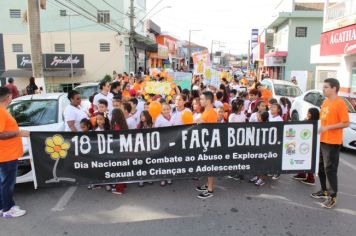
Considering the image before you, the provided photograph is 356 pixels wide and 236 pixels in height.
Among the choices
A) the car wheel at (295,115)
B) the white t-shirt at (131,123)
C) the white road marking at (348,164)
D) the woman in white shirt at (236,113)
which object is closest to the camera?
the white t-shirt at (131,123)

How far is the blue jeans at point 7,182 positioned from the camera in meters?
4.29

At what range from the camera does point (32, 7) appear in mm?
11062

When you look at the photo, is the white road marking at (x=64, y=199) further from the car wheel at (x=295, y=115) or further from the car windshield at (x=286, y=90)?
the car windshield at (x=286, y=90)

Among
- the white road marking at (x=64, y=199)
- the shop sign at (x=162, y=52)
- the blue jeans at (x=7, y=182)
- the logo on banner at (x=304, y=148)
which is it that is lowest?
the white road marking at (x=64, y=199)

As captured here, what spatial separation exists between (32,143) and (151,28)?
35.8 m

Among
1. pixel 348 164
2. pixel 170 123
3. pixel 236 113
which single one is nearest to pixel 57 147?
pixel 170 123

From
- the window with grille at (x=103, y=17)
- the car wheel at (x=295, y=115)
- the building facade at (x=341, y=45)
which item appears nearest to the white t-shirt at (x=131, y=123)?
the car wheel at (x=295, y=115)

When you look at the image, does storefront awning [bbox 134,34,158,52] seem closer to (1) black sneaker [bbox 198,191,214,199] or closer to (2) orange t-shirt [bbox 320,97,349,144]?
(1) black sneaker [bbox 198,191,214,199]

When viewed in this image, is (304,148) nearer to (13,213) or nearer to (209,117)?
(209,117)

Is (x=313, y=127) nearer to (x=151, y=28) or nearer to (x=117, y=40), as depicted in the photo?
(x=117, y=40)

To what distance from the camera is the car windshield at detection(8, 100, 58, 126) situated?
5.92 meters

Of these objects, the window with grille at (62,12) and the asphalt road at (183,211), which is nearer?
the asphalt road at (183,211)

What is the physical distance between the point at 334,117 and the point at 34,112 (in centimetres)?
519

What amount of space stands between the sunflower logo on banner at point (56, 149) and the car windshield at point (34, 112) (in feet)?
4.48
